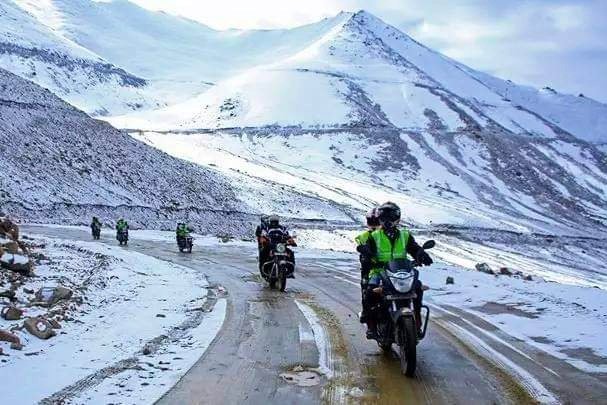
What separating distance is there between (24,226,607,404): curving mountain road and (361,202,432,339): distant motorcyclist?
33.2 inches

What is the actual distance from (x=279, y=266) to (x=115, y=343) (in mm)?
7216

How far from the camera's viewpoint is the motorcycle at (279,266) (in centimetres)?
1489

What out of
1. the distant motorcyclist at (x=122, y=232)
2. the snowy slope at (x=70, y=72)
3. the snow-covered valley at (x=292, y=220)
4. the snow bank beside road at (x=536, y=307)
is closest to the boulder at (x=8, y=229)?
the snow-covered valley at (x=292, y=220)

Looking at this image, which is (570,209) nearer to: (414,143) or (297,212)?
(414,143)

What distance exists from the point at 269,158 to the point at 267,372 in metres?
94.8

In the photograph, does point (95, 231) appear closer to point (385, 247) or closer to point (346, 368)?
point (385, 247)

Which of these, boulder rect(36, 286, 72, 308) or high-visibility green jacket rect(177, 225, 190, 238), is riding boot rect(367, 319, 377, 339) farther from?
high-visibility green jacket rect(177, 225, 190, 238)

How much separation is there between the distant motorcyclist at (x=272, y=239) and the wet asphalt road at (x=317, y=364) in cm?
303

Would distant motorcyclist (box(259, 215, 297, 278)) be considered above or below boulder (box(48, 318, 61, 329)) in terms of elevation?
above

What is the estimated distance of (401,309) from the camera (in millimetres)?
7121

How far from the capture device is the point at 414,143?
117125 millimetres

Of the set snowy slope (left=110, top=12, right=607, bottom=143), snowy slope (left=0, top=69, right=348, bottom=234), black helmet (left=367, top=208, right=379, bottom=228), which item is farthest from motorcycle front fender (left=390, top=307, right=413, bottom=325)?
snowy slope (left=110, top=12, right=607, bottom=143)

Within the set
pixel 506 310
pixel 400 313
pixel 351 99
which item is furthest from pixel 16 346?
pixel 351 99

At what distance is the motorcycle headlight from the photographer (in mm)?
7219
